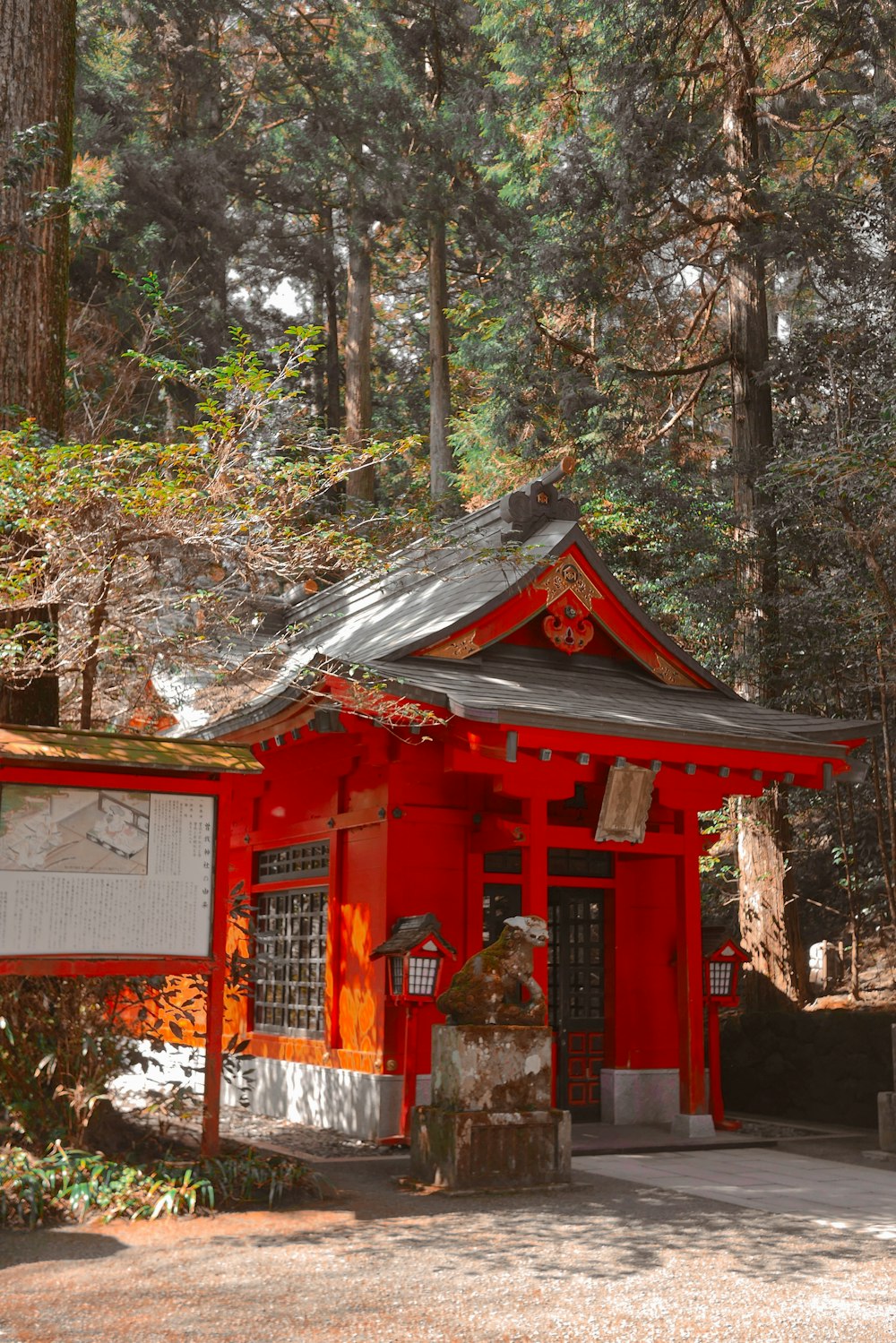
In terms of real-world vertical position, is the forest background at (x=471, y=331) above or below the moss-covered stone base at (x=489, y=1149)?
above

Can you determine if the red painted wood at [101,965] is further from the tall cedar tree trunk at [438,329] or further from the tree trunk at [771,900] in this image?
the tall cedar tree trunk at [438,329]

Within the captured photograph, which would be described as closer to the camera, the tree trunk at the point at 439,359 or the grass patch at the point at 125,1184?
the grass patch at the point at 125,1184

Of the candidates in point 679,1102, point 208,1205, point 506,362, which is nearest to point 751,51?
point 506,362

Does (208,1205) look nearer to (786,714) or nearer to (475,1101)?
(475,1101)

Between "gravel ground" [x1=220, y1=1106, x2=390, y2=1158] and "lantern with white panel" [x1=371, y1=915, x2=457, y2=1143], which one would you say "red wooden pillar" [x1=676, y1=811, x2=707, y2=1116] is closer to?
"lantern with white panel" [x1=371, y1=915, x2=457, y2=1143]

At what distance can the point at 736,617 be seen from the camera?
43.8 ft

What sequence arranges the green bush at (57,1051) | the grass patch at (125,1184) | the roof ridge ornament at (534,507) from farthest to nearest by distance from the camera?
the roof ridge ornament at (534,507)
the green bush at (57,1051)
the grass patch at (125,1184)

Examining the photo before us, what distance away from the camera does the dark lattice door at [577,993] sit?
981 cm

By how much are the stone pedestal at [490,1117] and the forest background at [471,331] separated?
2.71m

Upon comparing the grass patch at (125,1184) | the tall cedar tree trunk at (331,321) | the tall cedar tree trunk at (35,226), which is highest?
the tall cedar tree trunk at (331,321)

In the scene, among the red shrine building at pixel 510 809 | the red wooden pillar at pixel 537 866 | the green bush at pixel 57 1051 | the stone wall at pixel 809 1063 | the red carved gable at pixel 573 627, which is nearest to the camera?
the green bush at pixel 57 1051

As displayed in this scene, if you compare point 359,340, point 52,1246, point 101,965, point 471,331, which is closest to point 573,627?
point 101,965

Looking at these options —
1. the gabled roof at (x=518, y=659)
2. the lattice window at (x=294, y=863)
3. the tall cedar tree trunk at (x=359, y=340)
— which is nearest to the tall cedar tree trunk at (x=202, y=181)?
the tall cedar tree trunk at (x=359, y=340)

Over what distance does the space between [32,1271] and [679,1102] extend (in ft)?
19.5
